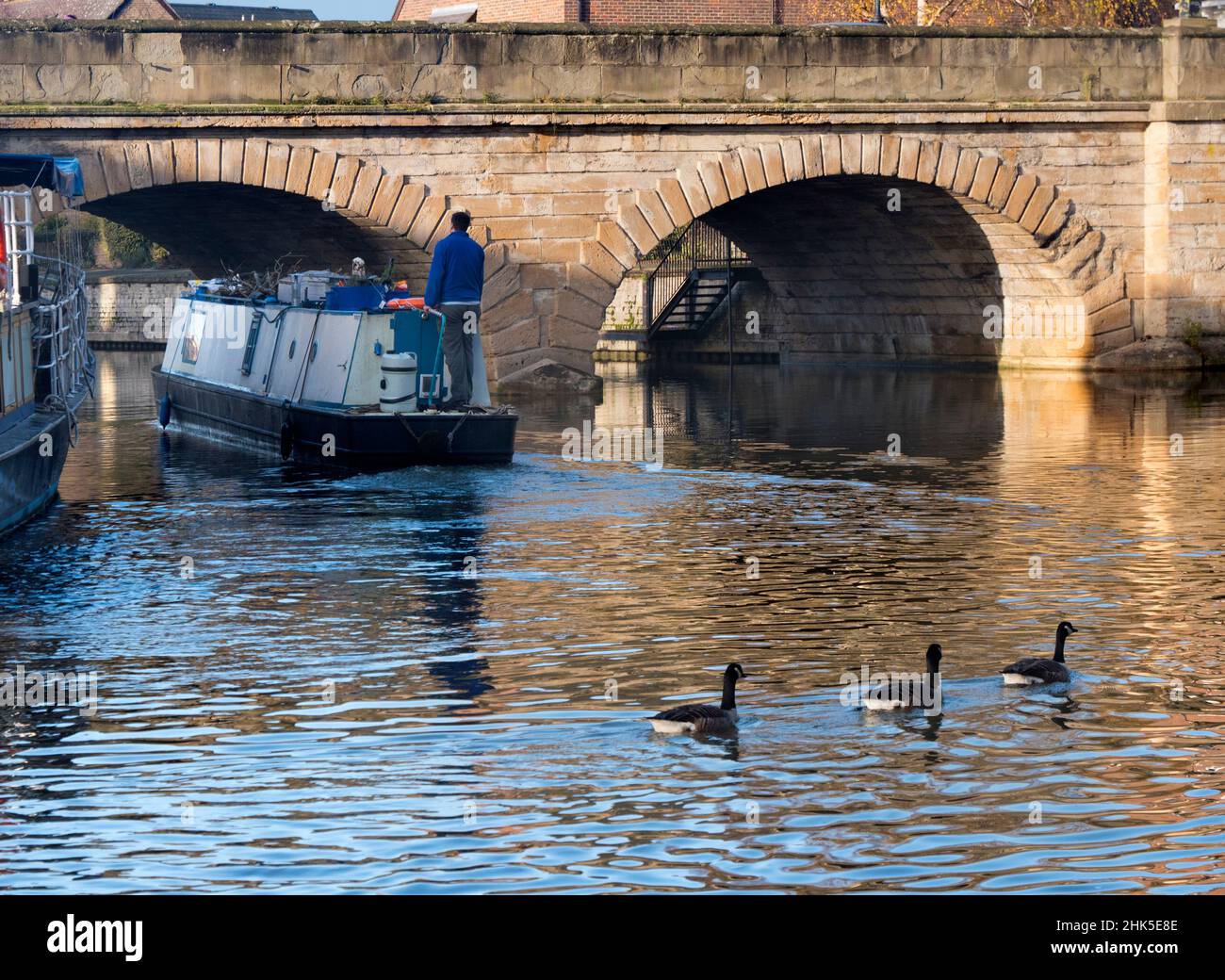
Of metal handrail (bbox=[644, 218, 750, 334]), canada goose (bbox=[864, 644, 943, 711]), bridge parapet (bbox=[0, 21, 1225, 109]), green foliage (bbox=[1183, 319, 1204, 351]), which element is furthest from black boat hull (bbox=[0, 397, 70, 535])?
metal handrail (bbox=[644, 218, 750, 334])

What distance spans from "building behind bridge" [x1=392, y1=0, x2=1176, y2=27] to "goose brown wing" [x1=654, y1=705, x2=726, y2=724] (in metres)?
29.7

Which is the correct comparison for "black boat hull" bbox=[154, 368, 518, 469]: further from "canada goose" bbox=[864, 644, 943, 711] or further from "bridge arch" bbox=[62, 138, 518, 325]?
"canada goose" bbox=[864, 644, 943, 711]

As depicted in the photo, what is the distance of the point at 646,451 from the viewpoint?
19.8 meters

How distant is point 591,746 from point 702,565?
185 inches

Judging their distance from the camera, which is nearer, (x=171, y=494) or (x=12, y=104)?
(x=171, y=494)

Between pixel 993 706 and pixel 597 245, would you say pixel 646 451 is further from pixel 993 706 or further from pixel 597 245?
pixel 993 706

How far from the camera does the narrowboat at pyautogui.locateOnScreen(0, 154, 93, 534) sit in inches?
577

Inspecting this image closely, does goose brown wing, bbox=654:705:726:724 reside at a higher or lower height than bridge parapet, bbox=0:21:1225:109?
lower

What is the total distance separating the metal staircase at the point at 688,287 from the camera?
136 ft

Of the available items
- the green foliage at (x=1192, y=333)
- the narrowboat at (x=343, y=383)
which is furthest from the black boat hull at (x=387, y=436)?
the green foliage at (x=1192, y=333)

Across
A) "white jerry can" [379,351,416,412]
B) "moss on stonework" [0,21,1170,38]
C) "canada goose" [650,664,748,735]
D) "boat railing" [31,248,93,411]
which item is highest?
"moss on stonework" [0,21,1170,38]

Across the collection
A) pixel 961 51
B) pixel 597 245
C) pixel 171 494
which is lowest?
pixel 171 494

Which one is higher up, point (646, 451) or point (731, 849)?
point (646, 451)

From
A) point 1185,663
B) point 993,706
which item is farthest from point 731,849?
point 1185,663
